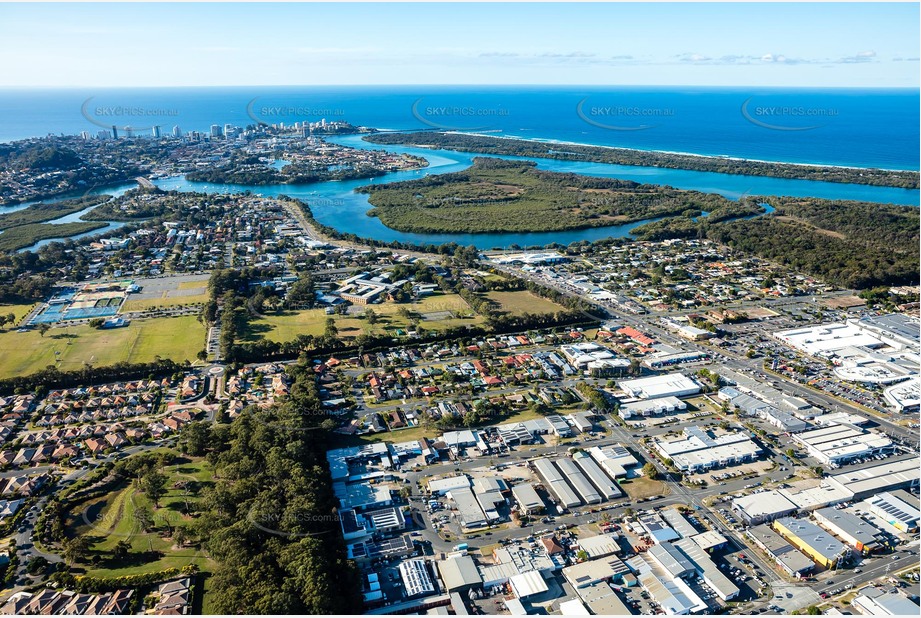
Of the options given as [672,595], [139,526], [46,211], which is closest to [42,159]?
[46,211]

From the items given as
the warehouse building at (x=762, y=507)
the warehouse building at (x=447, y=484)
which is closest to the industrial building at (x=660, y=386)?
the warehouse building at (x=762, y=507)

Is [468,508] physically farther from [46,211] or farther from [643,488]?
[46,211]

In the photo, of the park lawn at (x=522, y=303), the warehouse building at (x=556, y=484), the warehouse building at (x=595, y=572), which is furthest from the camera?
the park lawn at (x=522, y=303)

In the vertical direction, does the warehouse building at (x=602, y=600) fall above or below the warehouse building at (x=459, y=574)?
below

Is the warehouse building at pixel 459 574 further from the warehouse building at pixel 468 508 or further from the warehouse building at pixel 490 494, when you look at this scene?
the warehouse building at pixel 490 494


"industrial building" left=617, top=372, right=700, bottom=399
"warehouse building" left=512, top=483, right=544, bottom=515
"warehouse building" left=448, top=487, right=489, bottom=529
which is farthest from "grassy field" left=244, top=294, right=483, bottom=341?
"warehouse building" left=512, top=483, right=544, bottom=515

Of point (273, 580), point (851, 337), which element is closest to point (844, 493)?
point (851, 337)
